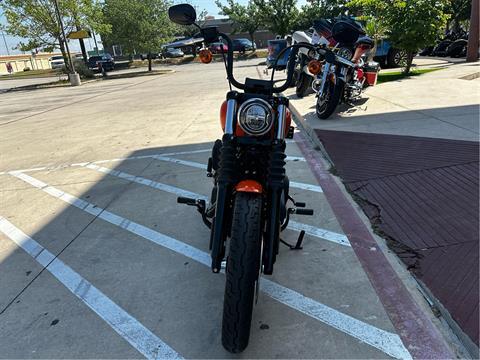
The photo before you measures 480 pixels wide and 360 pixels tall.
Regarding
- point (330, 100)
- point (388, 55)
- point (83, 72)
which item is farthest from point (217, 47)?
point (83, 72)

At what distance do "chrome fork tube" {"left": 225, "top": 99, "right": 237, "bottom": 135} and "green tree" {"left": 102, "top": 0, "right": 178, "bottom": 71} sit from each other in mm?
31993

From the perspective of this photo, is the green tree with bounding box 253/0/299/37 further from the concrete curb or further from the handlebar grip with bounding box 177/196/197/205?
the handlebar grip with bounding box 177/196/197/205

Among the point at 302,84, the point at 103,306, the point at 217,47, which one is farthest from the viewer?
the point at 302,84

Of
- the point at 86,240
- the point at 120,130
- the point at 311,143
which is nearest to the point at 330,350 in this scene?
the point at 86,240

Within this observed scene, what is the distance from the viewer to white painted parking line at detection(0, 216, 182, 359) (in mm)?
2539

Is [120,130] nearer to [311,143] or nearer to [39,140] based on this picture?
[39,140]

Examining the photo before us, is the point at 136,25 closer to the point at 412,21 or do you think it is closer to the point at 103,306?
the point at 412,21

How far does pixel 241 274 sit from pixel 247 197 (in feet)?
1.50

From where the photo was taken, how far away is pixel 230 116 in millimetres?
2660

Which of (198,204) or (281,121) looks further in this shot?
(198,204)

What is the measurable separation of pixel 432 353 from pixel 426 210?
185 centimetres

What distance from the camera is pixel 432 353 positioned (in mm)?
2359

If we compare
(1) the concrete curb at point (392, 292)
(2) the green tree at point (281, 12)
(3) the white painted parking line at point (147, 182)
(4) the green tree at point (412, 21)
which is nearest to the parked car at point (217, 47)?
(3) the white painted parking line at point (147, 182)

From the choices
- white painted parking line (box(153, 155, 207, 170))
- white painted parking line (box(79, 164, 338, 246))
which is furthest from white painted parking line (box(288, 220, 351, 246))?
white painted parking line (box(153, 155, 207, 170))
